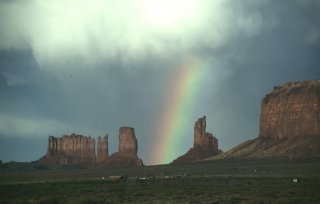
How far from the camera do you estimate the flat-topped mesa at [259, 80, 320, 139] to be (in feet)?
570

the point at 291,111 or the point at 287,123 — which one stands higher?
the point at 291,111

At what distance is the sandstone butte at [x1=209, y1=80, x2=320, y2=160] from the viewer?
535ft

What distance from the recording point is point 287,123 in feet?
593

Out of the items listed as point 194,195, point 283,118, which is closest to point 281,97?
point 283,118

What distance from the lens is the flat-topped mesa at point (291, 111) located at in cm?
17388

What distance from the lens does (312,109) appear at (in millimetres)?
175500

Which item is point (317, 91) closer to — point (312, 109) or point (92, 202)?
point (312, 109)

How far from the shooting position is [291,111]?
182750 mm

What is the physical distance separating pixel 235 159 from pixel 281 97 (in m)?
42.2

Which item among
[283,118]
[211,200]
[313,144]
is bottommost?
[211,200]

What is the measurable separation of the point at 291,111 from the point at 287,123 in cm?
520

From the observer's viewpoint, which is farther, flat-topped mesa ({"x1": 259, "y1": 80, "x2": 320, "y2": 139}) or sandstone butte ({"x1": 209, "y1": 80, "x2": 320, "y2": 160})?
flat-topped mesa ({"x1": 259, "y1": 80, "x2": 320, "y2": 139})

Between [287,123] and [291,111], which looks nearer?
[287,123]

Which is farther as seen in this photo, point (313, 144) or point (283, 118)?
point (283, 118)
